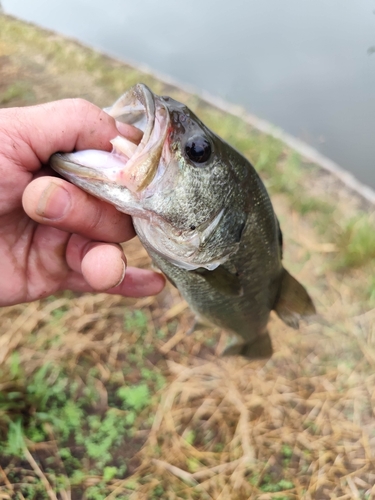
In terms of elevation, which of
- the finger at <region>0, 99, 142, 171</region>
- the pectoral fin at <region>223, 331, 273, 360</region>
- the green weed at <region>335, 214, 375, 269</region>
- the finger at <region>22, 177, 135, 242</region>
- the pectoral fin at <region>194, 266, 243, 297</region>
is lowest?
the pectoral fin at <region>223, 331, 273, 360</region>

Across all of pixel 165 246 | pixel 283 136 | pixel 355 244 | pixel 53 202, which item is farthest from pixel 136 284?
pixel 283 136

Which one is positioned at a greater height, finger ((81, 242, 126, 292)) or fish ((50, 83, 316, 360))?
fish ((50, 83, 316, 360))

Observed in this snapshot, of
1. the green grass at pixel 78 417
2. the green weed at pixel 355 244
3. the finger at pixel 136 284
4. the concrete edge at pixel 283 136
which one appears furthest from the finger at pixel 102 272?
the concrete edge at pixel 283 136

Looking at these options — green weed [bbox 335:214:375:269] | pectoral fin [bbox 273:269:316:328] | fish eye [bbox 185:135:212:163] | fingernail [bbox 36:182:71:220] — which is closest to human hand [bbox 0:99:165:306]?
fingernail [bbox 36:182:71:220]

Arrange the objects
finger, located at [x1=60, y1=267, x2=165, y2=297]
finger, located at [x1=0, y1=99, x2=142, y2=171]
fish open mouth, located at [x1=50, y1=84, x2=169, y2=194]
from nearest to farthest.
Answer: fish open mouth, located at [x1=50, y1=84, x2=169, y2=194], finger, located at [x1=0, y1=99, x2=142, y2=171], finger, located at [x1=60, y1=267, x2=165, y2=297]

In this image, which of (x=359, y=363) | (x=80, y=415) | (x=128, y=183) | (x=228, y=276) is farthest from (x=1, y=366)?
(x=359, y=363)

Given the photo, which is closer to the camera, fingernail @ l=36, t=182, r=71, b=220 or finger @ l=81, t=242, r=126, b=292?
fingernail @ l=36, t=182, r=71, b=220

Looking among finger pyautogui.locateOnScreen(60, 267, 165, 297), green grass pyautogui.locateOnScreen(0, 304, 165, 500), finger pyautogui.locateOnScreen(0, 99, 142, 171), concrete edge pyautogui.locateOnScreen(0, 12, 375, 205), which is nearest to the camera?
finger pyautogui.locateOnScreen(0, 99, 142, 171)

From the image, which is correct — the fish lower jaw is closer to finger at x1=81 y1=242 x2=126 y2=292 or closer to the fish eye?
finger at x1=81 y1=242 x2=126 y2=292
